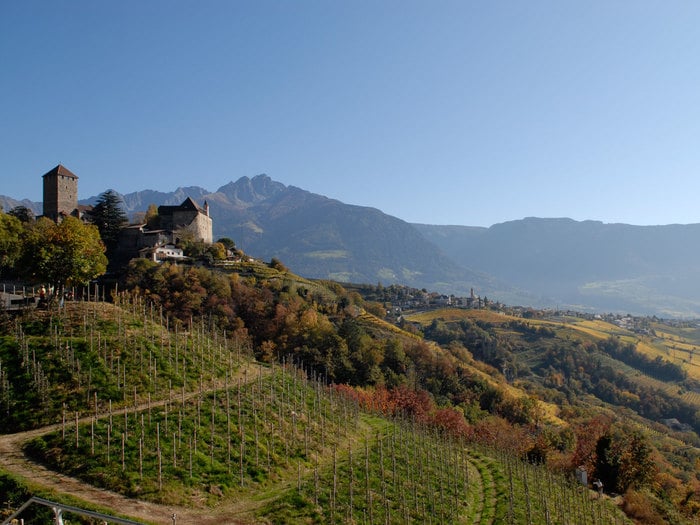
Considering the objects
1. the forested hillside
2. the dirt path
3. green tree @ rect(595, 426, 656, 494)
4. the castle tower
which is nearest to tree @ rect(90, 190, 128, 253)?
the castle tower

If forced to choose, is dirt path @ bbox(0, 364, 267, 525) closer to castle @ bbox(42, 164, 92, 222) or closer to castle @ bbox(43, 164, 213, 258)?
castle @ bbox(43, 164, 213, 258)

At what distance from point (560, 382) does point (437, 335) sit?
32.8m

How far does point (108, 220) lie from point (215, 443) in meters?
70.6

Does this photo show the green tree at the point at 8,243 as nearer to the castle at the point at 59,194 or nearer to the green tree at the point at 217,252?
the castle at the point at 59,194

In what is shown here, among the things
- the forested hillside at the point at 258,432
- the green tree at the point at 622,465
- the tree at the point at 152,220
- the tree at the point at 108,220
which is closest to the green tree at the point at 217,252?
the tree at the point at 152,220

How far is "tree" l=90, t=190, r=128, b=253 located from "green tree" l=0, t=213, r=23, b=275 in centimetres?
1781

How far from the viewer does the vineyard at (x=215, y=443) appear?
22.0 m

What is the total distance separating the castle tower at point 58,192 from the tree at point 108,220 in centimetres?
480

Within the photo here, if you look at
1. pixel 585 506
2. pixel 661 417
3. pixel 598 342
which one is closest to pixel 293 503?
pixel 585 506

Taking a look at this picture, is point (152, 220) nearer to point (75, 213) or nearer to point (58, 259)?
point (75, 213)

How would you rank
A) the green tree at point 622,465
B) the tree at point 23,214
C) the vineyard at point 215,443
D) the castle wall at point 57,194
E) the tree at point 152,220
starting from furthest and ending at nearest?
1. the tree at point 152,220
2. the castle wall at point 57,194
3. the tree at point 23,214
4. the green tree at point 622,465
5. the vineyard at point 215,443

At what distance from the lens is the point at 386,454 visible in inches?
1247

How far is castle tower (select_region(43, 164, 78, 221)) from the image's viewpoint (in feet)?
282

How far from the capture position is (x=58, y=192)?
85.8 metres
